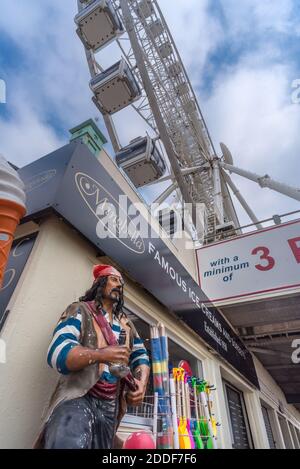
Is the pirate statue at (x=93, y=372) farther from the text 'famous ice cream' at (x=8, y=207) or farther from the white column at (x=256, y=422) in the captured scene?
the white column at (x=256, y=422)

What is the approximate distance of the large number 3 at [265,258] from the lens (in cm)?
332

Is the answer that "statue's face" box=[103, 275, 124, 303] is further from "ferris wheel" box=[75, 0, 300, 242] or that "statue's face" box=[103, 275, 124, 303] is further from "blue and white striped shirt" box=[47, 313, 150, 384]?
"ferris wheel" box=[75, 0, 300, 242]

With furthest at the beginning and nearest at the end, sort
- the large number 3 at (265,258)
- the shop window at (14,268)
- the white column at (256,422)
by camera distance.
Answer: the white column at (256,422)
the large number 3 at (265,258)
the shop window at (14,268)

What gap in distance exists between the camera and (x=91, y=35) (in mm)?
6871

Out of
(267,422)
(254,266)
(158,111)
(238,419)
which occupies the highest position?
(158,111)

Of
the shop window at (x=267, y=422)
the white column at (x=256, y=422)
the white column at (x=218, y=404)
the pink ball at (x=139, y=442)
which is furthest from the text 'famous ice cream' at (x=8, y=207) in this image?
the shop window at (x=267, y=422)

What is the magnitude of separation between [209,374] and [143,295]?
1624 millimetres

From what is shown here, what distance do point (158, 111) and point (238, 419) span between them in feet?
25.1

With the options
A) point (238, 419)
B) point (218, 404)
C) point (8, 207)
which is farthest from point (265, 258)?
point (8, 207)

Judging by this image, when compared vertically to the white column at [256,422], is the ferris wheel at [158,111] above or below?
above

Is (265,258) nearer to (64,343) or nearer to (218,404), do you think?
(218,404)

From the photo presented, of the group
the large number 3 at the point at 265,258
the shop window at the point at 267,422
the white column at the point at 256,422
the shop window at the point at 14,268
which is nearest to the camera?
the shop window at the point at 14,268

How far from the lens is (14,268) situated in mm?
1196

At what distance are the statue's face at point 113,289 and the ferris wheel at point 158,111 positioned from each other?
402cm
